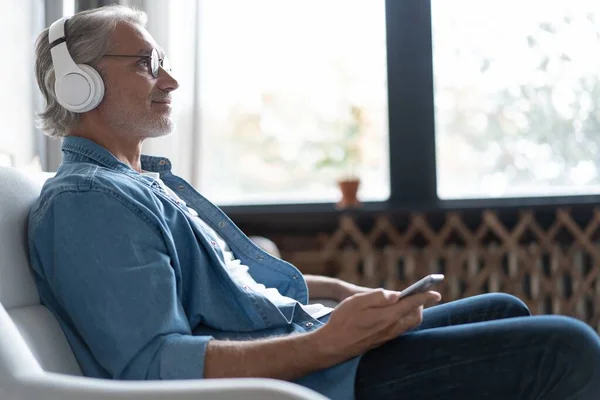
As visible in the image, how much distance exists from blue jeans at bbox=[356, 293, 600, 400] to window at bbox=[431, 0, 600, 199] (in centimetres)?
211

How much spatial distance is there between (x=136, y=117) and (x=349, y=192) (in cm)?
169

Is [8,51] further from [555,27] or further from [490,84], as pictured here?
[555,27]

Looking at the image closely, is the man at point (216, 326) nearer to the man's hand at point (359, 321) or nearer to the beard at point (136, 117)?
the man's hand at point (359, 321)

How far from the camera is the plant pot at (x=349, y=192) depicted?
307cm

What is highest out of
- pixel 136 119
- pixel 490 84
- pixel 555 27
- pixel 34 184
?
pixel 555 27

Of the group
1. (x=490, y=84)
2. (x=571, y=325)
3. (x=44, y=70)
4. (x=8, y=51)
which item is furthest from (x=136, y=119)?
(x=490, y=84)

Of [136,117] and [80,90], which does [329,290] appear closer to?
[136,117]

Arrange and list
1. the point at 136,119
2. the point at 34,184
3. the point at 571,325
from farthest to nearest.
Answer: the point at 136,119
the point at 34,184
the point at 571,325

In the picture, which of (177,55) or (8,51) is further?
(177,55)

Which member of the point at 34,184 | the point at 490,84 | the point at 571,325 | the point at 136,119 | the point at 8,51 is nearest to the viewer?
the point at 571,325

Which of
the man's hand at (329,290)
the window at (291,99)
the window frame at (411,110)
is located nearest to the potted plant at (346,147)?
the window at (291,99)

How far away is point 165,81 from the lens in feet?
5.05

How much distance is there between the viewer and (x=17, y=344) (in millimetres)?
884

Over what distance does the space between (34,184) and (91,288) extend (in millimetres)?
324
